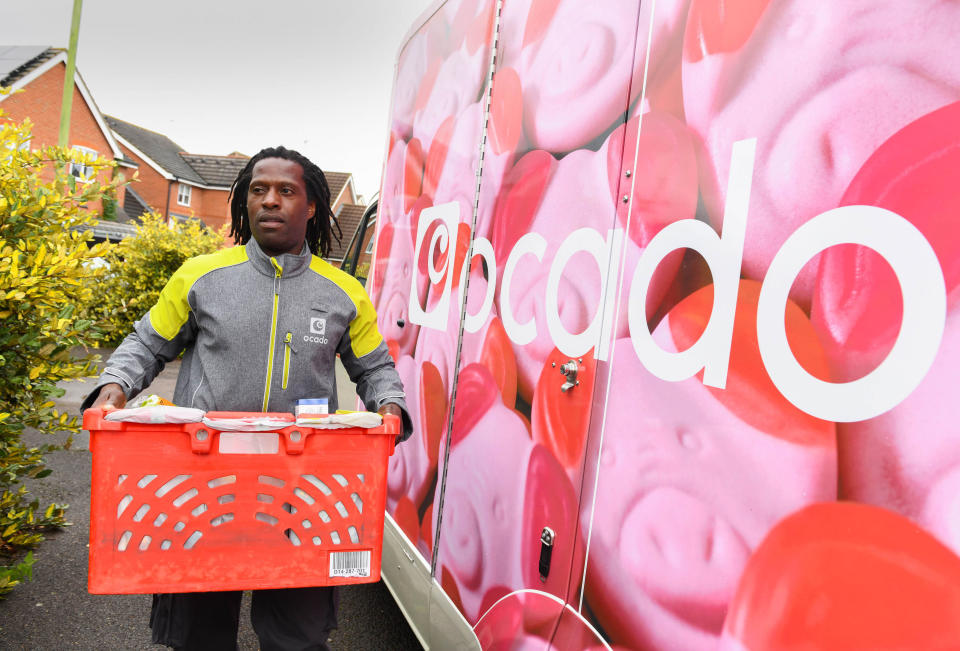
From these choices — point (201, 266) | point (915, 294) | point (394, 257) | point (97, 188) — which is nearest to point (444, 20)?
point (394, 257)

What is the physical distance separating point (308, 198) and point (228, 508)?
1.12 metres

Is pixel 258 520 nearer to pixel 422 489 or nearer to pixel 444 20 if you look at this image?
pixel 422 489

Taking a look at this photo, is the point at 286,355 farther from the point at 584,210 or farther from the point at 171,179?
the point at 171,179

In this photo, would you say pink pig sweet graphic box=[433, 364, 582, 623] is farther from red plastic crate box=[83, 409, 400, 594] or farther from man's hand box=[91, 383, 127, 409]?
man's hand box=[91, 383, 127, 409]

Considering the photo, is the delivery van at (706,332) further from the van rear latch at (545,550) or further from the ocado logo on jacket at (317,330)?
the ocado logo on jacket at (317,330)

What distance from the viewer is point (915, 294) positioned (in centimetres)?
101

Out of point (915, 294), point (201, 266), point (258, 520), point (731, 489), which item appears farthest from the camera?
point (201, 266)

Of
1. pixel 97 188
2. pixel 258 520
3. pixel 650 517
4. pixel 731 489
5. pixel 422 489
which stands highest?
pixel 97 188

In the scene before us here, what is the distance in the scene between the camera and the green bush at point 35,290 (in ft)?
9.68

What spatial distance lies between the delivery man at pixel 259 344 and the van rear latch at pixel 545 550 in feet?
1.59

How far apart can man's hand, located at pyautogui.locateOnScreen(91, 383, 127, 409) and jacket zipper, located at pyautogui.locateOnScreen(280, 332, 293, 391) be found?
45cm

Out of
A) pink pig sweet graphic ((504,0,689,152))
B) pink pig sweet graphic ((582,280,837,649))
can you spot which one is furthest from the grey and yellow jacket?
pink pig sweet graphic ((504,0,689,152))

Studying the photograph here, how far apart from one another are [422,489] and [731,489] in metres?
1.63

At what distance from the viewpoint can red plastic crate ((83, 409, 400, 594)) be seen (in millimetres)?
1549
